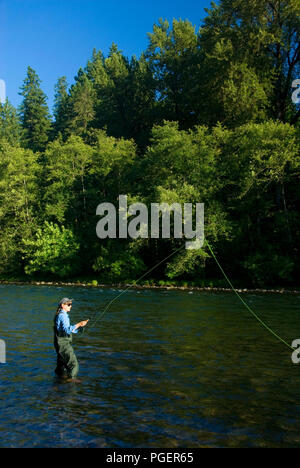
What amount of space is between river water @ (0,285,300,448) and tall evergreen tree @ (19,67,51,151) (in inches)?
3467

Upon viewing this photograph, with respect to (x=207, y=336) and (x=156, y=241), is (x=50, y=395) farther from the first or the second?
(x=156, y=241)

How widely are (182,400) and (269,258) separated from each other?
30291 mm

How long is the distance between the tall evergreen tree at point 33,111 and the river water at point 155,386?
88.1 metres

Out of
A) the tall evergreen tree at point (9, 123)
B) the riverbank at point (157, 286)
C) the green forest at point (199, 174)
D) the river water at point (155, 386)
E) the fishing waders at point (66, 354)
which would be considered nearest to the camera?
the river water at point (155, 386)

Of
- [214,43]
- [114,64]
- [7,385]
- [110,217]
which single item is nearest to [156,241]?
[110,217]

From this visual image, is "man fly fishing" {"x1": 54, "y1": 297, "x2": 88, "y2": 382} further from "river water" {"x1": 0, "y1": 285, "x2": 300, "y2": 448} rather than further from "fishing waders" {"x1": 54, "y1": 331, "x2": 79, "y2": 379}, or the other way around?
"river water" {"x1": 0, "y1": 285, "x2": 300, "y2": 448}

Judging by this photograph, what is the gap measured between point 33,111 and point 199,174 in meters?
74.1

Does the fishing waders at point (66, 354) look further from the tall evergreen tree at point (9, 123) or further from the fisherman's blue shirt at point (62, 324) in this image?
the tall evergreen tree at point (9, 123)

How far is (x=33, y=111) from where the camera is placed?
104562 mm

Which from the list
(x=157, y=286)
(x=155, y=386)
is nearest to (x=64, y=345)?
(x=155, y=386)

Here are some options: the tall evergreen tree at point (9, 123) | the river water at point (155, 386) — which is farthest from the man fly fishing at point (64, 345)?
the tall evergreen tree at point (9, 123)

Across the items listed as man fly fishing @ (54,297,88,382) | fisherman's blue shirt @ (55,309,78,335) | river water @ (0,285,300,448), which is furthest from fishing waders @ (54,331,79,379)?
river water @ (0,285,300,448)

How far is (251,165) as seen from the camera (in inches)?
1532

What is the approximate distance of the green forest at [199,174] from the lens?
39344 millimetres
